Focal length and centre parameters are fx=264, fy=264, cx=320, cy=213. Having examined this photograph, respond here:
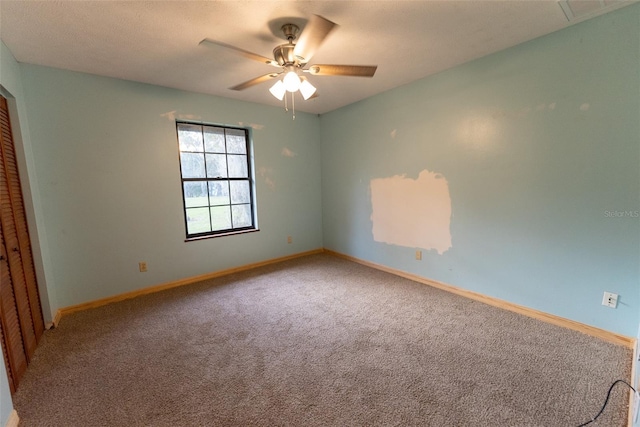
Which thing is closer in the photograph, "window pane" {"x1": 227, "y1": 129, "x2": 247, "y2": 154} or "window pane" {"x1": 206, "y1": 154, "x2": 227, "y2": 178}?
"window pane" {"x1": 206, "y1": 154, "x2": 227, "y2": 178}

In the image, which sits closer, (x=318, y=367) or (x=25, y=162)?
(x=318, y=367)

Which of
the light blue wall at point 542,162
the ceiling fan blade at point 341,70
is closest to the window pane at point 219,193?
the ceiling fan blade at point 341,70

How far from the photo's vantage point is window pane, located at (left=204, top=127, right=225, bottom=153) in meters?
3.46

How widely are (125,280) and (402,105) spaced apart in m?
3.76

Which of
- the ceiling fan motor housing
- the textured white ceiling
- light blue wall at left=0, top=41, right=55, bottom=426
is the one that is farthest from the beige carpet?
the textured white ceiling

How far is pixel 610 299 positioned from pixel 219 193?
4.03 m

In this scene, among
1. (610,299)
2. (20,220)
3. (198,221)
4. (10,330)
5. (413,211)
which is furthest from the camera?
(198,221)

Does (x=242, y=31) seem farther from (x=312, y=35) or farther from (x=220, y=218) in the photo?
(x=220, y=218)

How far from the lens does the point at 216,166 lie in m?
3.56

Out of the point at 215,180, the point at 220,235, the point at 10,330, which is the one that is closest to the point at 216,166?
the point at 215,180

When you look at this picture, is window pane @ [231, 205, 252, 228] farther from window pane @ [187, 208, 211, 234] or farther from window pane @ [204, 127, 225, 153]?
window pane @ [204, 127, 225, 153]

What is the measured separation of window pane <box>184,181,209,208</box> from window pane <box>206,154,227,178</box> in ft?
0.58

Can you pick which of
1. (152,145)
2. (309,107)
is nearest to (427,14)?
(309,107)

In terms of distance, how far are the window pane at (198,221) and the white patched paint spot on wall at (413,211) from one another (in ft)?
7.46
